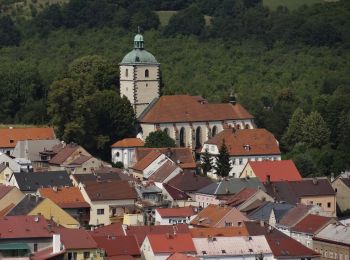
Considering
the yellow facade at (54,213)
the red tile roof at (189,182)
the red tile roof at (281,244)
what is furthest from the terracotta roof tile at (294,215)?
the red tile roof at (189,182)

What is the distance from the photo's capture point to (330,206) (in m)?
93.4

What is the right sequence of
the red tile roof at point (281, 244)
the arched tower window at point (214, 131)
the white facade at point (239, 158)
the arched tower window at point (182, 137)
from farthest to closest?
1. the arched tower window at point (214, 131)
2. the arched tower window at point (182, 137)
3. the white facade at point (239, 158)
4. the red tile roof at point (281, 244)

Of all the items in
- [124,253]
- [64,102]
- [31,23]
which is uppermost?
[31,23]

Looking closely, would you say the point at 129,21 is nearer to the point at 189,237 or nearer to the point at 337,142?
the point at 337,142

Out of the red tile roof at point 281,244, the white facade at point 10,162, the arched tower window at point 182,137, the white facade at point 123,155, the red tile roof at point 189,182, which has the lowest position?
the red tile roof at point 281,244

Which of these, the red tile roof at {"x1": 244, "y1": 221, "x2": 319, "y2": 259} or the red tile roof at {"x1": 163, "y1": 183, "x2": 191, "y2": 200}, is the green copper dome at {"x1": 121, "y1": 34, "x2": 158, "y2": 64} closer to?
the red tile roof at {"x1": 163, "y1": 183, "x2": 191, "y2": 200}

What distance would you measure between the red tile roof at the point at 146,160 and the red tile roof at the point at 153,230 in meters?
20.6

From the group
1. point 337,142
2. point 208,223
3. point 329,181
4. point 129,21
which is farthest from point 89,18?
point 208,223

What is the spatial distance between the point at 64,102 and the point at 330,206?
21268 mm

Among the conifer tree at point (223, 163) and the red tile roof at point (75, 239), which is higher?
the conifer tree at point (223, 163)

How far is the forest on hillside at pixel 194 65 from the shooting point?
107 meters

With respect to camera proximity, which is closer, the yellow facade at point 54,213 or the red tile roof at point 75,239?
the red tile roof at point 75,239

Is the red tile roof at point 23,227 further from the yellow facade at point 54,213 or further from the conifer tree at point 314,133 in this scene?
the conifer tree at point 314,133

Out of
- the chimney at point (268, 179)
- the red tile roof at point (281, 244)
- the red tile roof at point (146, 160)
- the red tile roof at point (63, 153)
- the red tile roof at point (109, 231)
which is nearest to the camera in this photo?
the red tile roof at point (281, 244)
